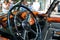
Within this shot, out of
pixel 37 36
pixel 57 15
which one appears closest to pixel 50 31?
pixel 37 36

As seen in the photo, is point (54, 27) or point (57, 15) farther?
point (57, 15)

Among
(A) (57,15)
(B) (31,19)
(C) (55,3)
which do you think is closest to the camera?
Result: (B) (31,19)

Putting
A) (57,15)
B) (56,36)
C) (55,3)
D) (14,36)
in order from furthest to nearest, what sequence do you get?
(57,15)
(55,3)
(56,36)
(14,36)

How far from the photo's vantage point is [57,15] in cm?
407

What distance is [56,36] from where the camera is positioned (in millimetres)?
3158

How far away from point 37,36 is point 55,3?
883 mm

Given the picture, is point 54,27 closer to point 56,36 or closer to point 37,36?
point 56,36

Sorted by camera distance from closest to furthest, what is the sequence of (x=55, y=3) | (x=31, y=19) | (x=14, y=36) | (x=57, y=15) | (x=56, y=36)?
(x=14, y=36) < (x=56, y=36) < (x=31, y=19) < (x=55, y=3) < (x=57, y=15)

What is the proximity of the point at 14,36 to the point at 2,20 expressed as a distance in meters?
0.65

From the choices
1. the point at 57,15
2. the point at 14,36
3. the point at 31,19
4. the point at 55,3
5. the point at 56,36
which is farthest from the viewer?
the point at 57,15

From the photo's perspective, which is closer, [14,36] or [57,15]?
[14,36]

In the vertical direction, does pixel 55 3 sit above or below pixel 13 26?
above

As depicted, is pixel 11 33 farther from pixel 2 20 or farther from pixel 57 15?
pixel 57 15

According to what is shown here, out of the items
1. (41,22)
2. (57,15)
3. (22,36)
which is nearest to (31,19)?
(41,22)
